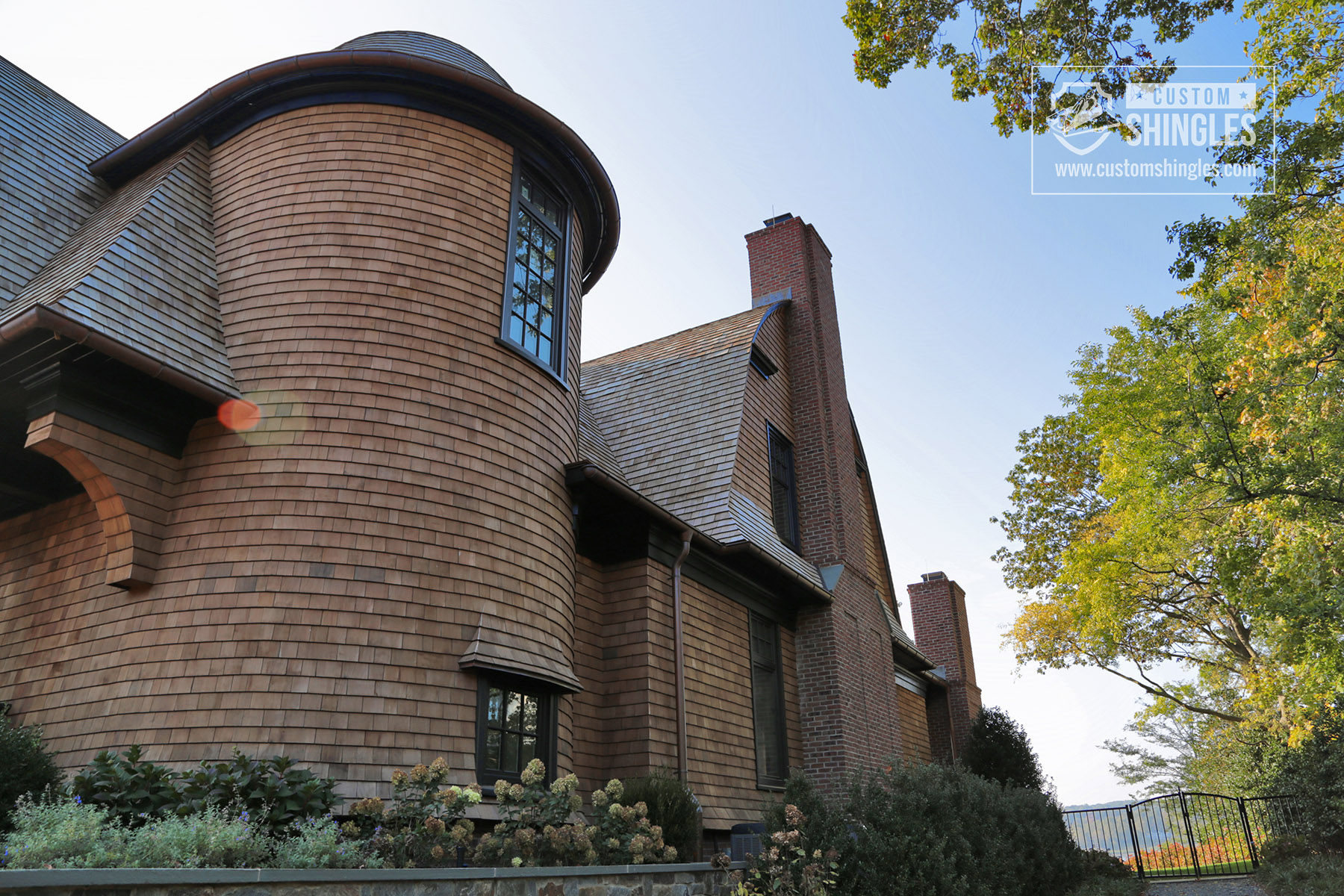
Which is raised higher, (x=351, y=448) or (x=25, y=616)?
(x=351, y=448)

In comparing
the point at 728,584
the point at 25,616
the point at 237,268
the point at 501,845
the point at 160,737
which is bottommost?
the point at 501,845

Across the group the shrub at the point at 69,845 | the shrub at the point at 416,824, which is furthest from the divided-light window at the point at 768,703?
the shrub at the point at 69,845

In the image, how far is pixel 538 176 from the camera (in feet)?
33.2

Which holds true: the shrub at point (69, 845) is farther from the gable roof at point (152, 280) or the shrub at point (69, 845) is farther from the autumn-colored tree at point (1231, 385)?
the autumn-colored tree at point (1231, 385)

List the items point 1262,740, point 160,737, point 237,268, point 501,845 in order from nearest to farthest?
1. point 501,845
2. point 160,737
3. point 237,268
4. point 1262,740

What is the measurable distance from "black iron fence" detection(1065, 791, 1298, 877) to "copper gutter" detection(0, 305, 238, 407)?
15237 mm

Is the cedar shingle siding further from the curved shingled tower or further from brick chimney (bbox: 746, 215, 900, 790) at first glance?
brick chimney (bbox: 746, 215, 900, 790)

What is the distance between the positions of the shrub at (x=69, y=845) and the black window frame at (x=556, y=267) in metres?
5.55

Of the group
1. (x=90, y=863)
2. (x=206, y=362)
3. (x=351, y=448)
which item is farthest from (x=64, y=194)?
(x=90, y=863)

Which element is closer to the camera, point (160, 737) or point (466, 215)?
point (160, 737)

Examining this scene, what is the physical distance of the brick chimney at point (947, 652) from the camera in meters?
20.6

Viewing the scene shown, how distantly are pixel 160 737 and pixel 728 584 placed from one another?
280 inches

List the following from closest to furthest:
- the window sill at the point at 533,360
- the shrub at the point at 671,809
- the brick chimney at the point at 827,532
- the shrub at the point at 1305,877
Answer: the shrub at the point at 671,809
the window sill at the point at 533,360
the shrub at the point at 1305,877
the brick chimney at the point at 827,532

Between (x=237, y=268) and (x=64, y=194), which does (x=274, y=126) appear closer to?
(x=237, y=268)
